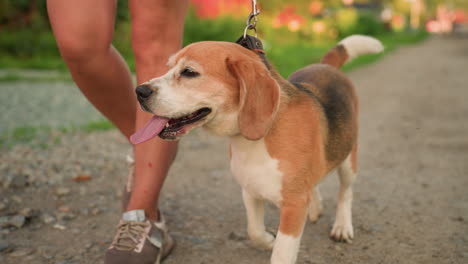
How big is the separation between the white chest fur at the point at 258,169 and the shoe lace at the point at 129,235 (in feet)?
2.18

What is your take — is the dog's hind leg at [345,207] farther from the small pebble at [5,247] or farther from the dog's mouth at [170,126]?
the small pebble at [5,247]

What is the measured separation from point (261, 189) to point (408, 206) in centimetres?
168

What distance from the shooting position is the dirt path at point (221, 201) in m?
2.86

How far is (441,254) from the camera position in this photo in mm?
2789

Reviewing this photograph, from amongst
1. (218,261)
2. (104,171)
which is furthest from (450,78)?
(218,261)

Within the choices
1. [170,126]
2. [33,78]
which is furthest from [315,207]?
[33,78]

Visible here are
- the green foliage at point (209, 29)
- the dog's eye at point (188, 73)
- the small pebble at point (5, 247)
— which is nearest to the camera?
the dog's eye at point (188, 73)

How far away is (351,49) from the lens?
338 centimetres

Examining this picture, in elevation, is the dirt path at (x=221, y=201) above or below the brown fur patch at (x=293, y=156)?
below

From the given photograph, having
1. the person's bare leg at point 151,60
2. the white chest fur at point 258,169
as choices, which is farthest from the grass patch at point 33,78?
the white chest fur at point 258,169

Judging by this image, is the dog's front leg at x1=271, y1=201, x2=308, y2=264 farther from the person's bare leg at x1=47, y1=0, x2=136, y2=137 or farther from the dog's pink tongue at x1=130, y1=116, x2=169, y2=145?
the person's bare leg at x1=47, y1=0, x2=136, y2=137

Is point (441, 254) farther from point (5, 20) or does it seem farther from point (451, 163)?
point (5, 20)

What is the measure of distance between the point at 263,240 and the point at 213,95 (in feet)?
3.20

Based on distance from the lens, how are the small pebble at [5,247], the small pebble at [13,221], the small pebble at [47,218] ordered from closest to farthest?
the small pebble at [5,247] < the small pebble at [13,221] < the small pebble at [47,218]
